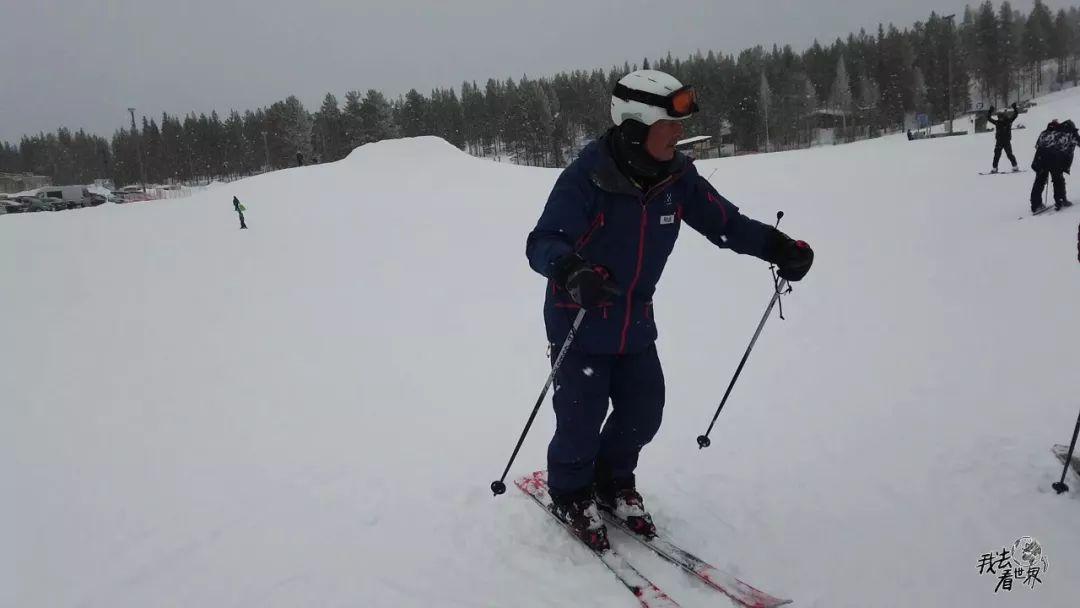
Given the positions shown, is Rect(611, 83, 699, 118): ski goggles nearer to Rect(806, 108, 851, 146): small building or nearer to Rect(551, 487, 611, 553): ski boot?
Rect(551, 487, 611, 553): ski boot

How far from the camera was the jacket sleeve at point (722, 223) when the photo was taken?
9.24 feet

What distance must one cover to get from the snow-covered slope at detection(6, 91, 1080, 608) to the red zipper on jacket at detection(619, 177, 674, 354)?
41.7 inches

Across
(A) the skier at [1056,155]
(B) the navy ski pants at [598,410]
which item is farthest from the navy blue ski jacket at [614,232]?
(A) the skier at [1056,155]

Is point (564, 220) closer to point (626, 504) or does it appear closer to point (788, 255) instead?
point (788, 255)

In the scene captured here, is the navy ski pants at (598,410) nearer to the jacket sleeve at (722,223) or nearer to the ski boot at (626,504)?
the ski boot at (626,504)

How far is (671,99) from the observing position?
2.42 m

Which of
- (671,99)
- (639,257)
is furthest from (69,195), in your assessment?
(671,99)

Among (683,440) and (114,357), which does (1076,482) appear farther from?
(114,357)

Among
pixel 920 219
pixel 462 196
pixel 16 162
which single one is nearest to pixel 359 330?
pixel 920 219

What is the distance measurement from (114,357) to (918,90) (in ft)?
241

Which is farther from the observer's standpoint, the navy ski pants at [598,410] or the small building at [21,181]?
the small building at [21,181]

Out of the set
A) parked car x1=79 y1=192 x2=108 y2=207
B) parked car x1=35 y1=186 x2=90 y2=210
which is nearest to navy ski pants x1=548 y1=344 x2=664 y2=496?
parked car x1=35 y1=186 x2=90 y2=210

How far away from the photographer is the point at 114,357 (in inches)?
302

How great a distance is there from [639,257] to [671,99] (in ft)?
2.19
